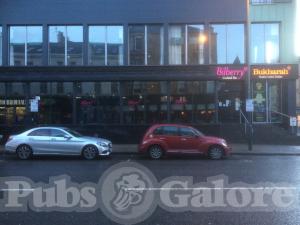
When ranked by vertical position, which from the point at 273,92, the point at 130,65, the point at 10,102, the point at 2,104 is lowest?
the point at 2,104

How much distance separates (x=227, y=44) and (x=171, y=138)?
31.7ft

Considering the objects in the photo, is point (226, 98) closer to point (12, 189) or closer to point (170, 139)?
point (170, 139)

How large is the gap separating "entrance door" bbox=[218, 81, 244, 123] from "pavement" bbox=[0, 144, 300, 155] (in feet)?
6.85

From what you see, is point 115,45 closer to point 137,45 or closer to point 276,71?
point 137,45

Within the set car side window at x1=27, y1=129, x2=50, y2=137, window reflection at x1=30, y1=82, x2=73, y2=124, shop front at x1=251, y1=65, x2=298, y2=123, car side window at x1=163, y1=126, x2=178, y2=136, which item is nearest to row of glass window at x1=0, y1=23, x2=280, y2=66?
shop front at x1=251, y1=65, x2=298, y2=123

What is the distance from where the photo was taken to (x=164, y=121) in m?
28.7

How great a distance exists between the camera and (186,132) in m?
21.4

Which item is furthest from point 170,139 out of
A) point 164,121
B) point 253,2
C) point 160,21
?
point 253,2

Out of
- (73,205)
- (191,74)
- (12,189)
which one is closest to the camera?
(73,205)

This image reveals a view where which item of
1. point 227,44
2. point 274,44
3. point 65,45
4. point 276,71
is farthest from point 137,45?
point 276,71

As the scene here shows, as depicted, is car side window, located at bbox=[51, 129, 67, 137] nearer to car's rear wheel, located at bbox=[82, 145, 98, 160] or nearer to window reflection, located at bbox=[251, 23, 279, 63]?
car's rear wheel, located at bbox=[82, 145, 98, 160]

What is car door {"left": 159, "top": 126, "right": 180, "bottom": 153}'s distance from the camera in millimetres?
21234

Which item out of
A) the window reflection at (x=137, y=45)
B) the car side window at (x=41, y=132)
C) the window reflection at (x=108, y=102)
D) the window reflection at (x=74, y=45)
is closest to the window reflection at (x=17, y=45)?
the window reflection at (x=74, y=45)

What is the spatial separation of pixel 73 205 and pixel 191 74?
19.1 meters
